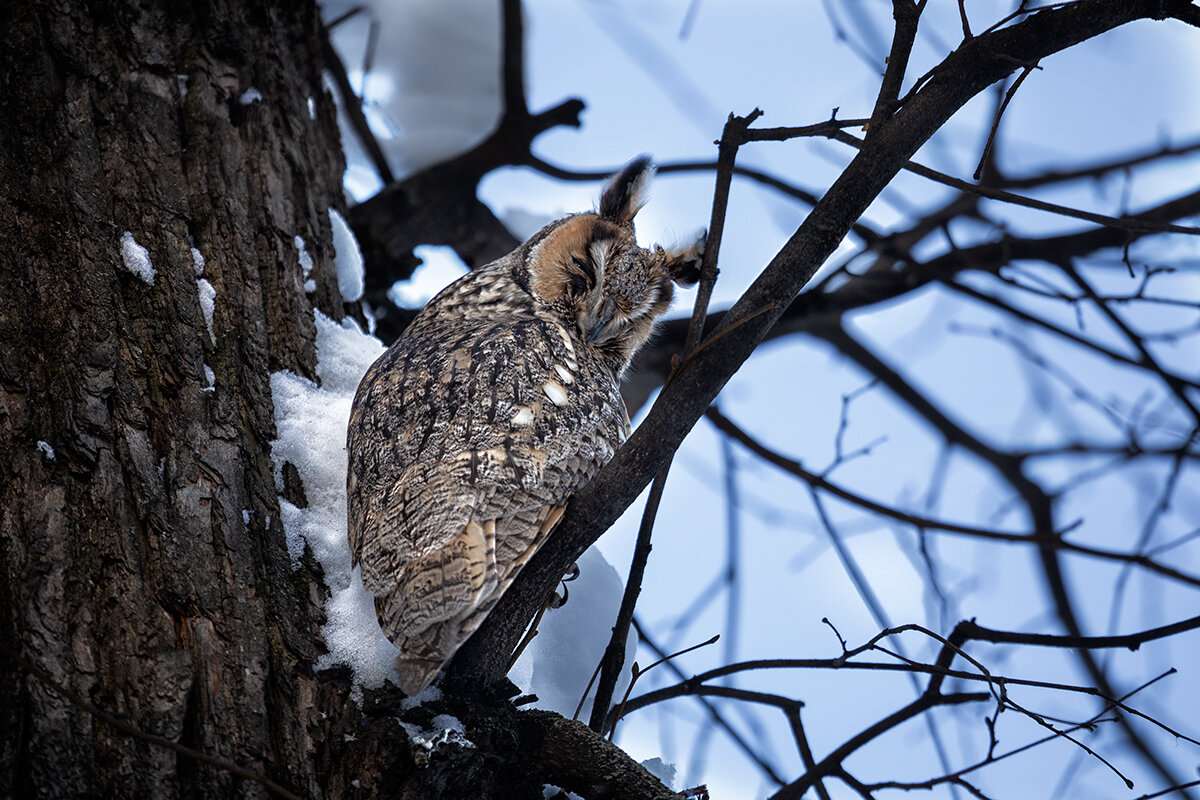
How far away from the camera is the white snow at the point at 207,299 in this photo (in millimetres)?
1719

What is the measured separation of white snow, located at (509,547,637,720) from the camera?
1.82 meters

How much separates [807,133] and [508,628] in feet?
3.07

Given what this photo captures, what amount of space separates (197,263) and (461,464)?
787mm

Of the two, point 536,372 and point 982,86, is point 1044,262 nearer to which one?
point 982,86

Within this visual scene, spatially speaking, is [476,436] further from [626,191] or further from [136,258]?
[626,191]

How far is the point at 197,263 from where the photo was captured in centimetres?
180

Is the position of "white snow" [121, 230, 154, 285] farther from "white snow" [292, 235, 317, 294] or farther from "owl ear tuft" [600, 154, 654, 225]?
"owl ear tuft" [600, 154, 654, 225]

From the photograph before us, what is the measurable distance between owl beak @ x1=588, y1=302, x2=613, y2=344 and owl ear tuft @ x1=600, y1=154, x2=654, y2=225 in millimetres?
338

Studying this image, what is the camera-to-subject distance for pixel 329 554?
1.61 meters

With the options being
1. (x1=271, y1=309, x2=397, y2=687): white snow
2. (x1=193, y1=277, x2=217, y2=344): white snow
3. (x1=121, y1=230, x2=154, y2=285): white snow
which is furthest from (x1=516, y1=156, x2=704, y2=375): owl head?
(x1=121, y1=230, x2=154, y2=285): white snow

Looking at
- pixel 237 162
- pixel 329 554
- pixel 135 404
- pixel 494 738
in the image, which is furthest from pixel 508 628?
pixel 237 162

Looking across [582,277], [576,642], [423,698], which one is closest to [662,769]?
[576,642]

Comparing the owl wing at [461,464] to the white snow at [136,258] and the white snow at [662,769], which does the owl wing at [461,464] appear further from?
the white snow at [662,769]

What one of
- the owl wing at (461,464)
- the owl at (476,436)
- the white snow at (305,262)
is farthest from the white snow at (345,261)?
the owl wing at (461,464)
